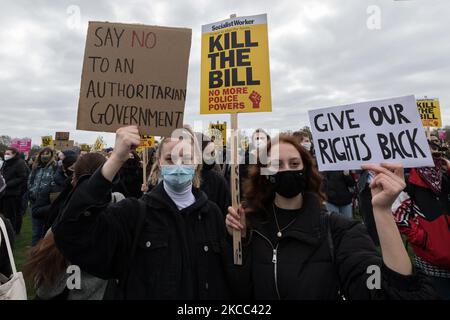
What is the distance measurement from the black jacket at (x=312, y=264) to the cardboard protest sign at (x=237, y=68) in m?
1.09

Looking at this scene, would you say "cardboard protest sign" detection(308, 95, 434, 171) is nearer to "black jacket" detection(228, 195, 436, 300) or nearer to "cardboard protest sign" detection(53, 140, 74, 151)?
"black jacket" detection(228, 195, 436, 300)

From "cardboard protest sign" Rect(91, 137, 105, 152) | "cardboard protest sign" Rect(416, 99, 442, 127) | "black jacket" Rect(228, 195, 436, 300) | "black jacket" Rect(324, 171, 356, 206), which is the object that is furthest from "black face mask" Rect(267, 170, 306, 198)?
"cardboard protest sign" Rect(91, 137, 105, 152)

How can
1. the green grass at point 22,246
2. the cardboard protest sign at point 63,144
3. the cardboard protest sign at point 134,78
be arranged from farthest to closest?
the cardboard protest sign at point 63,144 → the green grass at point 22,246 → the cardboard protest sign at point 134,78

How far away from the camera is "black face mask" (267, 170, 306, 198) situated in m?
2.43

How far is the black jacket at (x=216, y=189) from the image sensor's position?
4.60 metres

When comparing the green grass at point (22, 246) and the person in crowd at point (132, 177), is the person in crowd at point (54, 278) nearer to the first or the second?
the green grass at point (22, 246)

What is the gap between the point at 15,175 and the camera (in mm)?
8281

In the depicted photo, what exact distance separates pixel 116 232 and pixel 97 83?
42.4 inches

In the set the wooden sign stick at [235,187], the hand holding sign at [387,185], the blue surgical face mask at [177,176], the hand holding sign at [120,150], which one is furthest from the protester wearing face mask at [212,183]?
the hand holding sign at [387,185]

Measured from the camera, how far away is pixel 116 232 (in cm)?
208

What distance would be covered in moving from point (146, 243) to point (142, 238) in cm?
4

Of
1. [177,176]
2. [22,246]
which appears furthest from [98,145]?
[177,176]

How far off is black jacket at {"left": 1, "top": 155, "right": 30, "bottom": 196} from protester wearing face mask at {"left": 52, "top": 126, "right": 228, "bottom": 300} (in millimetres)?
7330
